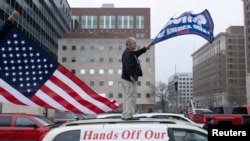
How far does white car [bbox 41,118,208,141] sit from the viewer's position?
15.3 feet

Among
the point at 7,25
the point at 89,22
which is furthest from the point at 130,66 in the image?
the point at 89,22

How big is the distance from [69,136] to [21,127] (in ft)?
35.6

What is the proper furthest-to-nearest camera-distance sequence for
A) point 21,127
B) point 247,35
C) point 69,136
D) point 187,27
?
1. point 247,35
2. point 21,127
3. point 187,27
4. point 69,136

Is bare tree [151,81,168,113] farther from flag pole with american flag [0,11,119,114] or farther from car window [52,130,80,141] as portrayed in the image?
car window [52,130,80,141]

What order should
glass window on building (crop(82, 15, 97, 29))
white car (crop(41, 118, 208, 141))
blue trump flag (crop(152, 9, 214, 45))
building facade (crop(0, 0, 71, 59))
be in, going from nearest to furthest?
white car (crop(41, 118, 208, 141)), blue trump flag (crop(152, 9, 214, 45)), building facade (crop(0, 0, 71, 59)), glass window on building (crop(82, 15, 97, 29))

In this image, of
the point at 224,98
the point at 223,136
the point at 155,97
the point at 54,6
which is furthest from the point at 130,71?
the point at 224,98

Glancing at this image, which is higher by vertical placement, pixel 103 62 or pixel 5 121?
pixel 103 62

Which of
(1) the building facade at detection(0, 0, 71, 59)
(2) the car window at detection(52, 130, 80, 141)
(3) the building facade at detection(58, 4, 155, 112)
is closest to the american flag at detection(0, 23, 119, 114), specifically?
(2) the car window at detection(52, 130, 80, 141)

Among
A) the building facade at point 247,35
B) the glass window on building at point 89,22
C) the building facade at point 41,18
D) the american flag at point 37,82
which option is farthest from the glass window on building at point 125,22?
the american flag at point 37,82

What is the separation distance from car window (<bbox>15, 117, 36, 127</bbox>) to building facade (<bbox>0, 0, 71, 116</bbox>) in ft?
69.9

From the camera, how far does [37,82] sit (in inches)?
256

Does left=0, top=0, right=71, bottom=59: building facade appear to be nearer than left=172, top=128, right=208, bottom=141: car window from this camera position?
No

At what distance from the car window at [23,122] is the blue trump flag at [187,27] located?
927 cm

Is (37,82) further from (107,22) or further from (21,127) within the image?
(107,22)
